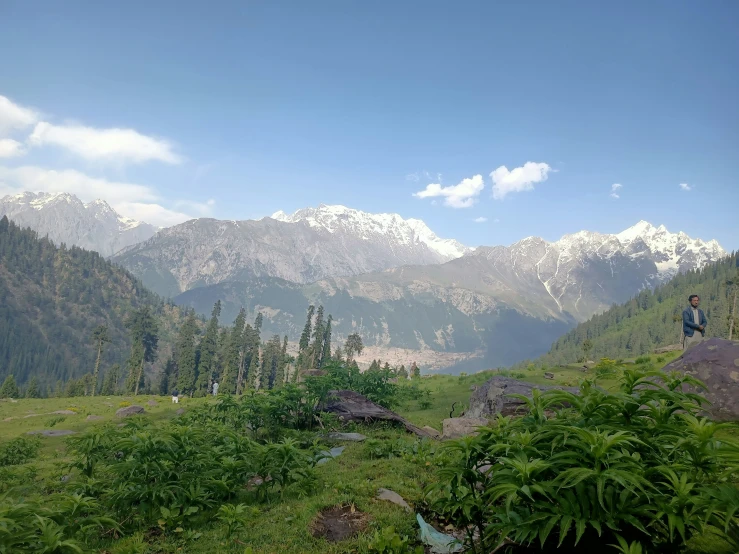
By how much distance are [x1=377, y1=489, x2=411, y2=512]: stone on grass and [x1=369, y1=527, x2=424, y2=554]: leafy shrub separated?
1.75 meters

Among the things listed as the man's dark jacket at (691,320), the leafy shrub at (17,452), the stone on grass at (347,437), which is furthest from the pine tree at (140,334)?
the man's dark jacket at (691,320)

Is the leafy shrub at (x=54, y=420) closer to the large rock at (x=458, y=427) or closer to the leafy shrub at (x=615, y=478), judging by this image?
the large rock at (x=458, y=427)

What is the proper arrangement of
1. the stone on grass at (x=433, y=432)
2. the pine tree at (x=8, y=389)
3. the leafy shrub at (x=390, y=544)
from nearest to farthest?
the leafy shrub at (x=390, y=544) < the stone on grass at (x=433, y=432) < the pine tree at (x=8, y=389)

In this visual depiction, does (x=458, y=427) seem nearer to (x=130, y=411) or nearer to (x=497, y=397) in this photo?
(x=497, y=397)

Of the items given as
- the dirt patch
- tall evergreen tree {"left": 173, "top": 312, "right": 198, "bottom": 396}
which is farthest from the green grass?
tall evergreen tree {"left": 173, "top": 312, "right": 198, "bottom": 396}

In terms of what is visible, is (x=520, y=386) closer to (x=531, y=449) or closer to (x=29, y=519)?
(x=531, y=449)

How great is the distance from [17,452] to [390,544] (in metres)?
21.6

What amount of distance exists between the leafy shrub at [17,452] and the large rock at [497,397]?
1996cm

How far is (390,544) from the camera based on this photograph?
264 inches

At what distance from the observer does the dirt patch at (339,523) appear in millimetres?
7591

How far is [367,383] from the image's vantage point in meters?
22.5

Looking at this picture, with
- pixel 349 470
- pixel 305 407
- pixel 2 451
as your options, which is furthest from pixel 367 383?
pixel 2 451

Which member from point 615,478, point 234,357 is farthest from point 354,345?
point 615,478

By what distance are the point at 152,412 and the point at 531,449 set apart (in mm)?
39106
